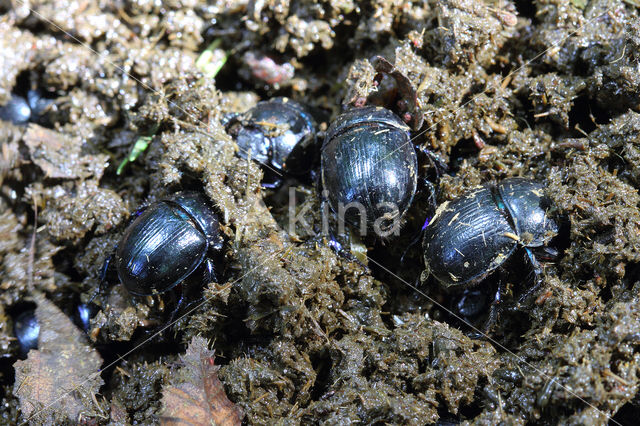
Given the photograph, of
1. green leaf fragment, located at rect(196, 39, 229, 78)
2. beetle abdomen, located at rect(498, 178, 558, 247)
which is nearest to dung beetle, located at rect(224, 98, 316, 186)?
green leaf fragment, located at rect(196, 39, 229, 78)

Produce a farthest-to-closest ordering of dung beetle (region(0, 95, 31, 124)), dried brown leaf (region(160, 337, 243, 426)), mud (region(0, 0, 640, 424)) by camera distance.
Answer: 1. dung beetle (region(0, 95, 31, 124))
2. mud (region(0, 0, 640, 424))
3. dried brown leaf (region(160, 337, 243, 426))

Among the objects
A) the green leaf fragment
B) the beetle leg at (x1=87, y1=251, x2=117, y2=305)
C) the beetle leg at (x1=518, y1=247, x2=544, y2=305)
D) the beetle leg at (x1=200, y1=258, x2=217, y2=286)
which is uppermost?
the green leaf fragment

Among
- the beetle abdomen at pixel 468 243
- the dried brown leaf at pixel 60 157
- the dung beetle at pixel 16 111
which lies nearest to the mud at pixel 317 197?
the dried brown leaf at pixel 60 157

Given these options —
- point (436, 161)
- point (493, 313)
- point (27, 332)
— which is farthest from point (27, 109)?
point (493, 313)

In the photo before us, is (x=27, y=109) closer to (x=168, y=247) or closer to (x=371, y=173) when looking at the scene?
(x=168, y=247)

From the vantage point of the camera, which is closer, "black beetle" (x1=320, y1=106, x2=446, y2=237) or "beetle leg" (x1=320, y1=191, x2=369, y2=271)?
"black beetle" (x1=320, y1=106, x2=446, y2=237)

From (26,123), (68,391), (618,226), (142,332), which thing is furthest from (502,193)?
(26,123)

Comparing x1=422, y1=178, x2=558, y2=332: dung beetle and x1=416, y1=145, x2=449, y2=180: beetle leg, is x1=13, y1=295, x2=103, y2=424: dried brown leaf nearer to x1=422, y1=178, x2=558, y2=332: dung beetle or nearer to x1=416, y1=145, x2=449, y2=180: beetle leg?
x1=422, y1=178, x2=558, y2=332: dung beetle
